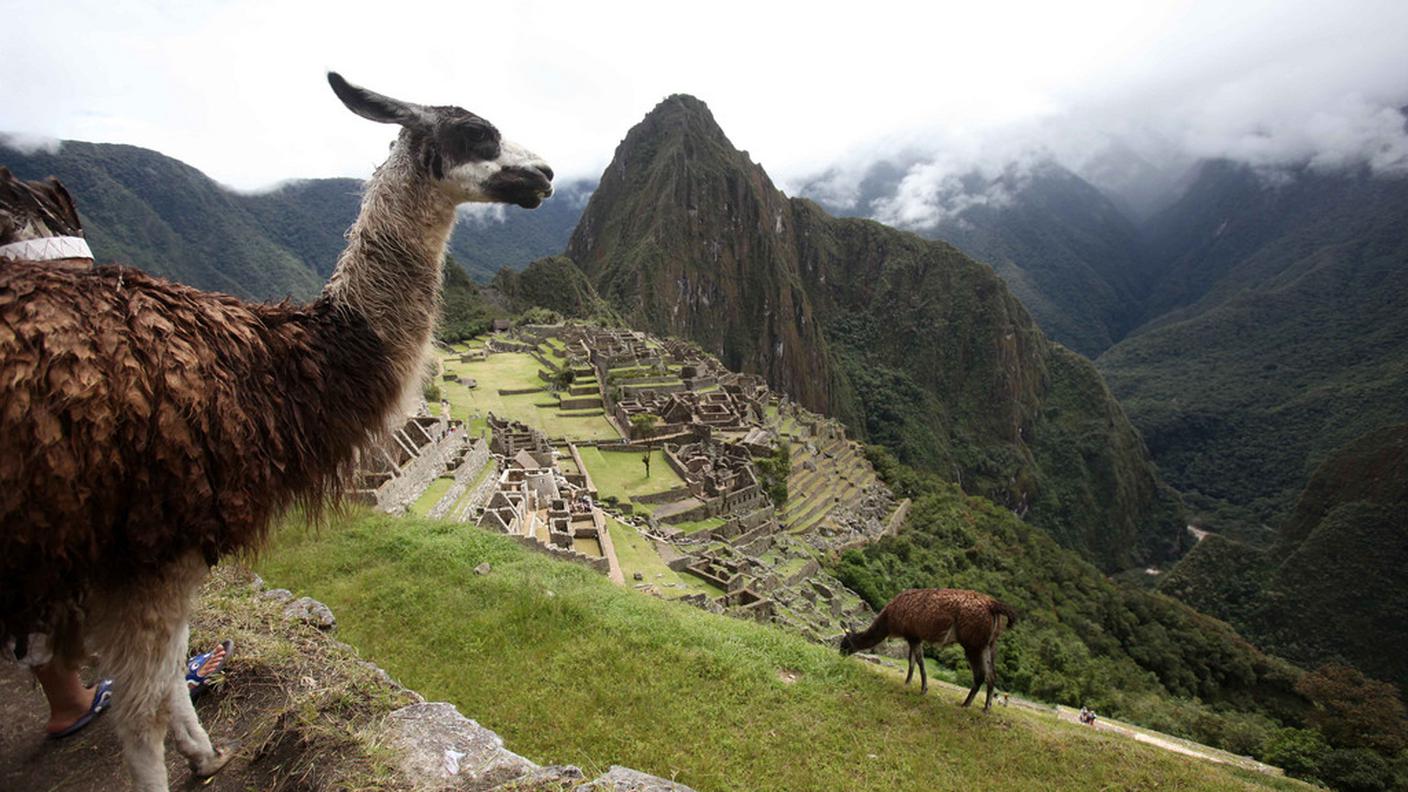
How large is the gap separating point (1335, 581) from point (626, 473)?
3744 centimetres

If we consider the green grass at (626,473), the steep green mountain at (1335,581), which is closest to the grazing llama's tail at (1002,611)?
the green grass at (626,473)

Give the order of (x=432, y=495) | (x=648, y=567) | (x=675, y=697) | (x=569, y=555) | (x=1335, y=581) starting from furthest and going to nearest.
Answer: (x=1335, y=581) → (x=648, y=567) → (x=432, y=495) → (x=569, y=555) → (x=675, y=697)

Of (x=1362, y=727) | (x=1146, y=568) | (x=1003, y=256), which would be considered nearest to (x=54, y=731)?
(x=1362, y=727)

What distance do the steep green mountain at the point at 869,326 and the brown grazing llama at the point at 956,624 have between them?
241 feet

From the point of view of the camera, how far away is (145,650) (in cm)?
168

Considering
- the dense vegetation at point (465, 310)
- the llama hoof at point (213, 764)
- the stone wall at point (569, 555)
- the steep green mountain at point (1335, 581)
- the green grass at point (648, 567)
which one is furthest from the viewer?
the dense vegetation at point (465, 310)

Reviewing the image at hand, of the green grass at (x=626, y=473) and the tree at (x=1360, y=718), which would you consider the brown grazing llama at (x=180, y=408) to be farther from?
the green grass at (x=626, y=473)

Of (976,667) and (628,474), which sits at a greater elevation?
(976,667)

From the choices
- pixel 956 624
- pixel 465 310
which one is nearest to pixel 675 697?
pixel 956 624

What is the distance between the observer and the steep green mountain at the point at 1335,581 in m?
29.3

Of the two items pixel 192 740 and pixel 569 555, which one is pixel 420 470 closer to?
pixel 569 555

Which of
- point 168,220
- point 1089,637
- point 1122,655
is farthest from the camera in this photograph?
point 168,220

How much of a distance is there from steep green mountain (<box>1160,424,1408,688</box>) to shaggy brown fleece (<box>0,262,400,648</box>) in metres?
41.2

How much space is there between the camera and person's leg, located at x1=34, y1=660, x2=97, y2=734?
7.36 ft
